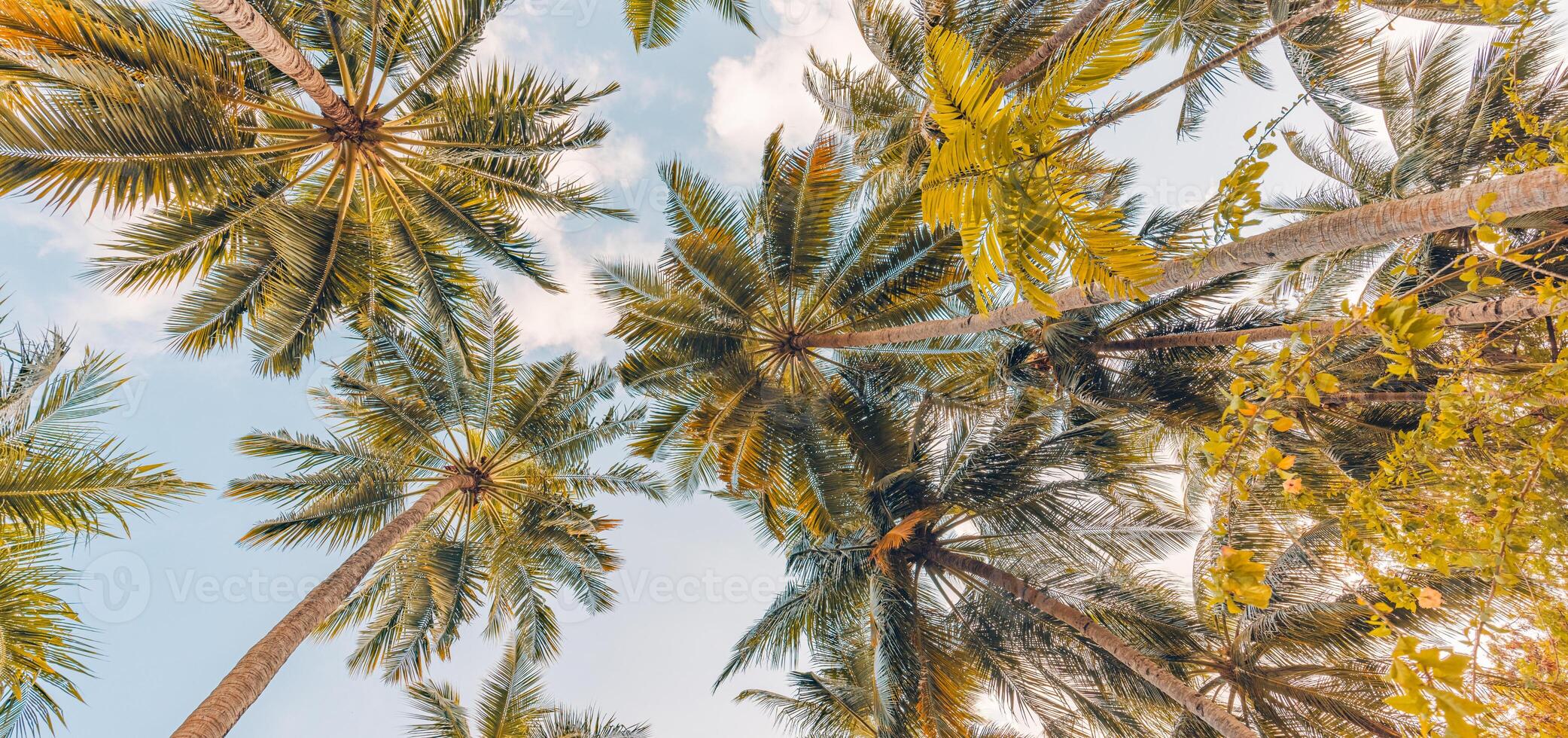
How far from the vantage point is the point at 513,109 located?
23.8 feet

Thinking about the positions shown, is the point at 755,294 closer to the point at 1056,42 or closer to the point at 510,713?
the point at 1056,42

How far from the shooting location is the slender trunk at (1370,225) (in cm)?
251

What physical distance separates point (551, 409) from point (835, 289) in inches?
191

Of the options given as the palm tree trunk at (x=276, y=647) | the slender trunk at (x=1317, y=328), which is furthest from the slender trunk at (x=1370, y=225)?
the palm tree trunk at (x=276, y=647)

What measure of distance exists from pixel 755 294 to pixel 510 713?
764 cm

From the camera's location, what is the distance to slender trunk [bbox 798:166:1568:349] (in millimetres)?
2512

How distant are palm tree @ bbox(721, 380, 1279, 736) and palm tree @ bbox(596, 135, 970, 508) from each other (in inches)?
35.4

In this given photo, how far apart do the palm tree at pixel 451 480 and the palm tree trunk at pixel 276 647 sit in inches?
36.8

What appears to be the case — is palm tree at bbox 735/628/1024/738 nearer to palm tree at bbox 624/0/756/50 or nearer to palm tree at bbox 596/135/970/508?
palm tree at bbox 596/135/970/508

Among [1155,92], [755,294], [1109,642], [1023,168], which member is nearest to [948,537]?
[1109,642]

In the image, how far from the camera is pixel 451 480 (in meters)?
9.27

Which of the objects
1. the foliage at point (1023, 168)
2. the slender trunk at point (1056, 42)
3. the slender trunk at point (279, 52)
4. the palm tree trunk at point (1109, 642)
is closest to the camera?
the foliage at point (1023, 168)

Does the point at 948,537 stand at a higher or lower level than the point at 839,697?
higher

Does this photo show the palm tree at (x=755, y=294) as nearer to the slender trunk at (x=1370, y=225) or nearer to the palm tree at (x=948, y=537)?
the palm tree at (x=948, y=537)
